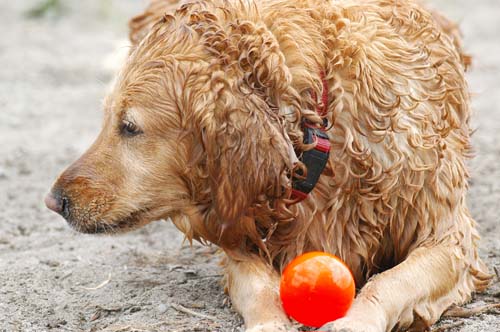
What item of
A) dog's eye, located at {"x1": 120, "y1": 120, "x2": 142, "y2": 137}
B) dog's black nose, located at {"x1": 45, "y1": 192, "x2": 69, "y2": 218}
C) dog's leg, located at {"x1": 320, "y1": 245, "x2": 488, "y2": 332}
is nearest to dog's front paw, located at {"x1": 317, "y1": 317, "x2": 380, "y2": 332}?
dog's leg, located at {"x1": 320, "y1": 245, "x2": 488, "y2": 332}

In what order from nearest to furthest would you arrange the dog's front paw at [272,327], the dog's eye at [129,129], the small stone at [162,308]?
the dog's front paw at [272,327]
the dog's eye at [129,129]
the small stone at [162,308]

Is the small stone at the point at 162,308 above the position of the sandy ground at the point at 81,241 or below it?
above

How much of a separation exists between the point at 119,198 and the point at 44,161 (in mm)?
3562

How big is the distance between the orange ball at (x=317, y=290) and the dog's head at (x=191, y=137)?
38 cm

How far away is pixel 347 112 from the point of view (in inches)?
171

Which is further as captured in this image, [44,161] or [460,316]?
[44,161]

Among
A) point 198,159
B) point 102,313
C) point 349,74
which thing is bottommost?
point 102,313

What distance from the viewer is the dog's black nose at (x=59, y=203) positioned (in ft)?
14.7

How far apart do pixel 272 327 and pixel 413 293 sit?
733 millimetres

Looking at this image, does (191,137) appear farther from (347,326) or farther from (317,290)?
(347,326)

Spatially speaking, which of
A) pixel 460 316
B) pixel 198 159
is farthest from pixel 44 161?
pixel 460 316

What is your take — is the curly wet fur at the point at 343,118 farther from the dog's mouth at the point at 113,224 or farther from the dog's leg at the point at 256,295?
the dog's mouth at the point at 113,224

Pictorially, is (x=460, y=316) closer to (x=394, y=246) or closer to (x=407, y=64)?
(x=394, y=246)

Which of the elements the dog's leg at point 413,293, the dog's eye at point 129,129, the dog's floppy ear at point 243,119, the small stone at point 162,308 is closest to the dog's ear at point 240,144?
the dog's floppy ear at point 243,119
